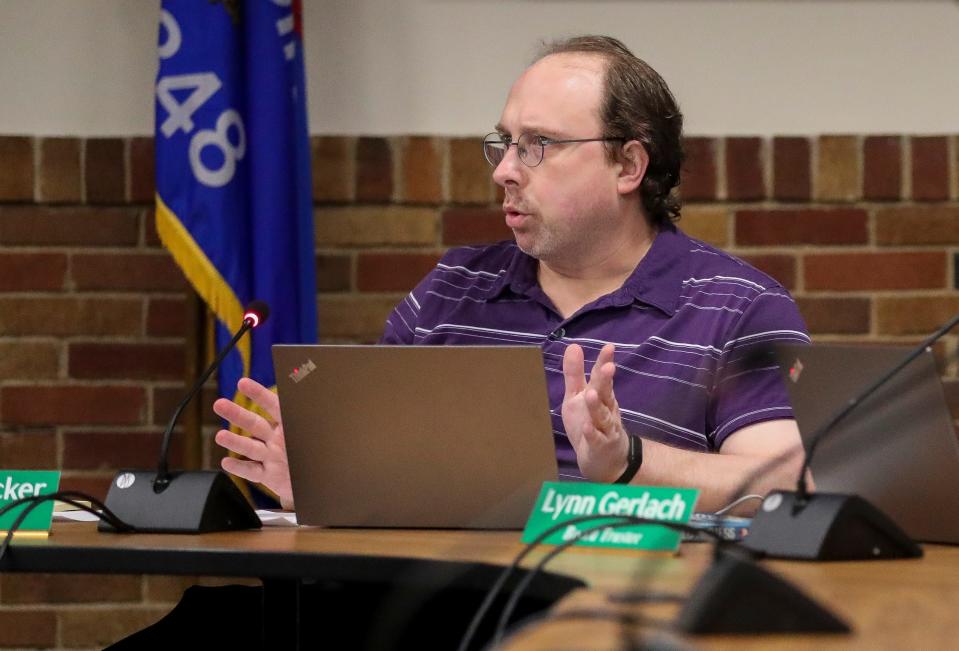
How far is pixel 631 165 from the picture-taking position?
80.4 inches

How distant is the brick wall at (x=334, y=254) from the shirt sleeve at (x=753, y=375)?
0.75 m

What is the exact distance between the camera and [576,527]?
4.12 feet

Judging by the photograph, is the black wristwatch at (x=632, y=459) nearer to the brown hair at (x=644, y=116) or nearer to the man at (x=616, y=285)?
the man at (x=616, y=285)

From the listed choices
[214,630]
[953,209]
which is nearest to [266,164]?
[214,630]

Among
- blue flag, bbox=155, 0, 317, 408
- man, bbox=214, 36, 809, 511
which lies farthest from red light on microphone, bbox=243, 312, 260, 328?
blue flag, bbox=155, 0, 317, 408

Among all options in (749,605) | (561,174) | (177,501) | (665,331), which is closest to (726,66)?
(561,174)

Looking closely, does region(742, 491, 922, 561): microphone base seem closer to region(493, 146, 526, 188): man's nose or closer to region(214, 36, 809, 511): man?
region(214, 36, 809, 511): man

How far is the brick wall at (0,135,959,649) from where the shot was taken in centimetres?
260

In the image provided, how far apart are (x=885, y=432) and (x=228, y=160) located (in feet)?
4.65

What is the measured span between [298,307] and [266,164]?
0.84ft

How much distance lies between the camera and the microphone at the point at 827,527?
46.2 inches

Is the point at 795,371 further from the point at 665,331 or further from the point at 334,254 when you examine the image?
the point at 334,254

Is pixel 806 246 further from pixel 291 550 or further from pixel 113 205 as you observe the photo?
pixel 291 550

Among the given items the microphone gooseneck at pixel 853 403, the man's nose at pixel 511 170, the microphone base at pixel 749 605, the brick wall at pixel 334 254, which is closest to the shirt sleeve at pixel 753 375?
the man's nose at pixel 511 170
